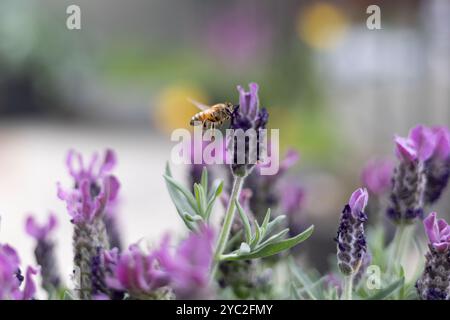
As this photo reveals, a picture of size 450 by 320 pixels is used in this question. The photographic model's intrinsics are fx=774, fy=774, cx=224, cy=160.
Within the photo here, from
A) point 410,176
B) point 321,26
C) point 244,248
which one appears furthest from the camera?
point 321,26

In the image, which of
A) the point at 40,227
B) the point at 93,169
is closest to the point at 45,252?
the point at 40,227

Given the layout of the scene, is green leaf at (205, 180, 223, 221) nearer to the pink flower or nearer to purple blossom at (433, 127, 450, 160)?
the pink flower

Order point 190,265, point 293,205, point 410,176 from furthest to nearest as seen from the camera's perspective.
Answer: point 293,205 < point 410,176 < point 190,265

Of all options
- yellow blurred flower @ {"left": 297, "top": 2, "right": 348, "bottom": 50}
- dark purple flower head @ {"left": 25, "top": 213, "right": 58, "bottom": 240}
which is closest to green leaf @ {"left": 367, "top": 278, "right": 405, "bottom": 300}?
dark purple flower head @ {"left": 25, "top": 213, "right": 58, "bottom": 240}

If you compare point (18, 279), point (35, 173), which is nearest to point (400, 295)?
point (18, 279)

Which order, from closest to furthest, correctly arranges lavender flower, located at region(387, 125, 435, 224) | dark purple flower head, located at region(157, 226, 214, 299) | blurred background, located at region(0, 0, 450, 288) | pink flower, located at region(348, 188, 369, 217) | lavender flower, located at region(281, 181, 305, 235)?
dark purple flower head, located at region(157, 226, 214, 299) → pink flower, located at region(348, 188, 369, 217) → lavender flower, located at region(387, 125, 435, 224) → lavender flower, located at region(281, 181, 305, 235) → blurred background, located at region(0, 0, 450, 288)

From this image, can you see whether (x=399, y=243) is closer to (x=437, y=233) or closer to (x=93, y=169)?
(x=437, y=233)

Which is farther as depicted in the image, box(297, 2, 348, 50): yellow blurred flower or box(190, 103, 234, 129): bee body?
box(297, 2, 348, 50): yellow blurred flower
